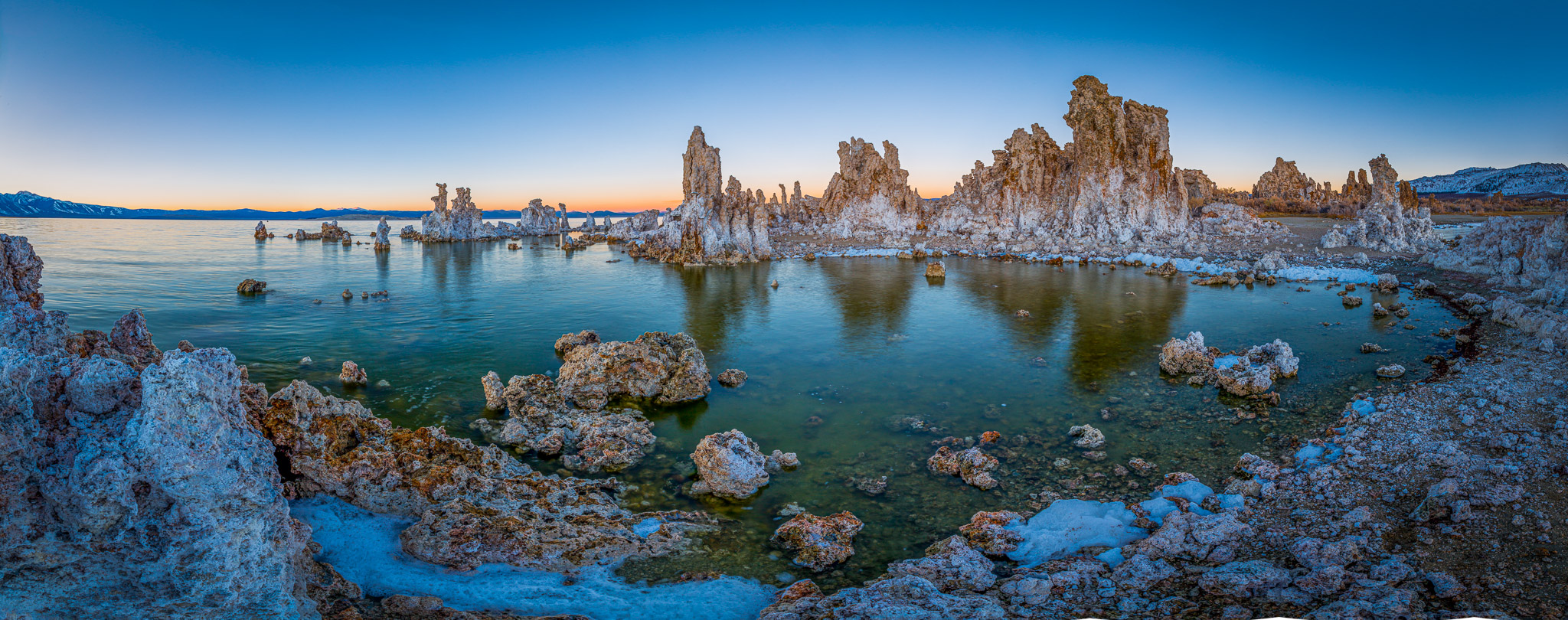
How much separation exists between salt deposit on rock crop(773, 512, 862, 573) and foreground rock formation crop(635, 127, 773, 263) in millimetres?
45326

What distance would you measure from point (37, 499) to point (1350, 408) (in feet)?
67.0

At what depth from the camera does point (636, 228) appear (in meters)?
102

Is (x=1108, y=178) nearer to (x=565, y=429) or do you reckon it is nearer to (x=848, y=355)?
(x=848, y=355)

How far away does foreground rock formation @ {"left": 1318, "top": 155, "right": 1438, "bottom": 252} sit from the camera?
4841 cm

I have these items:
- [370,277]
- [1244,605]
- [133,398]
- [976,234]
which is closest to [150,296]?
[370,277]

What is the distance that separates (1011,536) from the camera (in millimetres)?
9055

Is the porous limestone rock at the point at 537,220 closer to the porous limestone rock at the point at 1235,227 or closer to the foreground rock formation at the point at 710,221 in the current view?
the foreground rock formation at the point at 710,221

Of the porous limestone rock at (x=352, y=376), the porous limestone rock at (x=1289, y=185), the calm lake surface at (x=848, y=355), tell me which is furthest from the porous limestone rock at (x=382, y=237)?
the porous limestone rock at (x=1289, y=185)

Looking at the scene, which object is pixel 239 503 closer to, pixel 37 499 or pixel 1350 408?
pixel 37 499

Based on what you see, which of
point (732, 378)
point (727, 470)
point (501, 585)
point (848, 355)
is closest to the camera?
point (501, 585)

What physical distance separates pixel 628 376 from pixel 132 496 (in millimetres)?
11545

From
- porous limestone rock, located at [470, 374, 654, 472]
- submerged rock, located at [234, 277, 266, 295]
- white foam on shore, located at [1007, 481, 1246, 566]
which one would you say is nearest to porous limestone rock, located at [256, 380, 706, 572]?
porous limestone rock, located at [470, 374, 654, 472]

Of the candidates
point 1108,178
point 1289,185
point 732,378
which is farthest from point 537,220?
point 1289,185

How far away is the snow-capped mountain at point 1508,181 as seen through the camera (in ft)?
361
